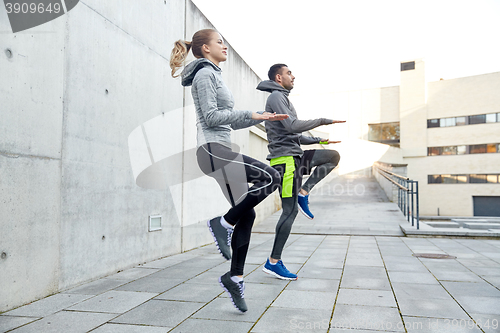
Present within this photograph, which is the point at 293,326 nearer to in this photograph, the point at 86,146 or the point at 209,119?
the point at 209,119

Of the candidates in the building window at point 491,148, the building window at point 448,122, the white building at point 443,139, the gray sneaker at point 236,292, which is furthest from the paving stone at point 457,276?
the building window at point 448,122

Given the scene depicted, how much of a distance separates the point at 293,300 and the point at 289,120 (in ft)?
5.25

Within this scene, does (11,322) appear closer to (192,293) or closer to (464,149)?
(192,293)

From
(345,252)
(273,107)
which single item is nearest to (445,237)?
(345,252)

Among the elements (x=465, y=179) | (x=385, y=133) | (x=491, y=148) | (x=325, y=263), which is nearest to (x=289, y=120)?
(x=325, y=263)

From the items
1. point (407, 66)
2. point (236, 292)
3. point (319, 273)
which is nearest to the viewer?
point (236, 292)

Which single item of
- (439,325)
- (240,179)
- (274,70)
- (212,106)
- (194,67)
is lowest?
(439,325)

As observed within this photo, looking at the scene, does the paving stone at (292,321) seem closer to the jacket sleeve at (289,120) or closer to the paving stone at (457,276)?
the jacket sleeve at (289,120)

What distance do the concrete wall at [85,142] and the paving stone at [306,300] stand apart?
182 cm

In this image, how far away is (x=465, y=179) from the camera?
30188 millimetres

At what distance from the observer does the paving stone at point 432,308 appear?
7.74 feet

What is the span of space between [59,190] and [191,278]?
1.42m

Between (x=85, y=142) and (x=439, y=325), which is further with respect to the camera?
(x=85, y=142)

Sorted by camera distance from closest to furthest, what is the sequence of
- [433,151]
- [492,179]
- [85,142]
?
[85,142]
[492,179]
[433,151]
